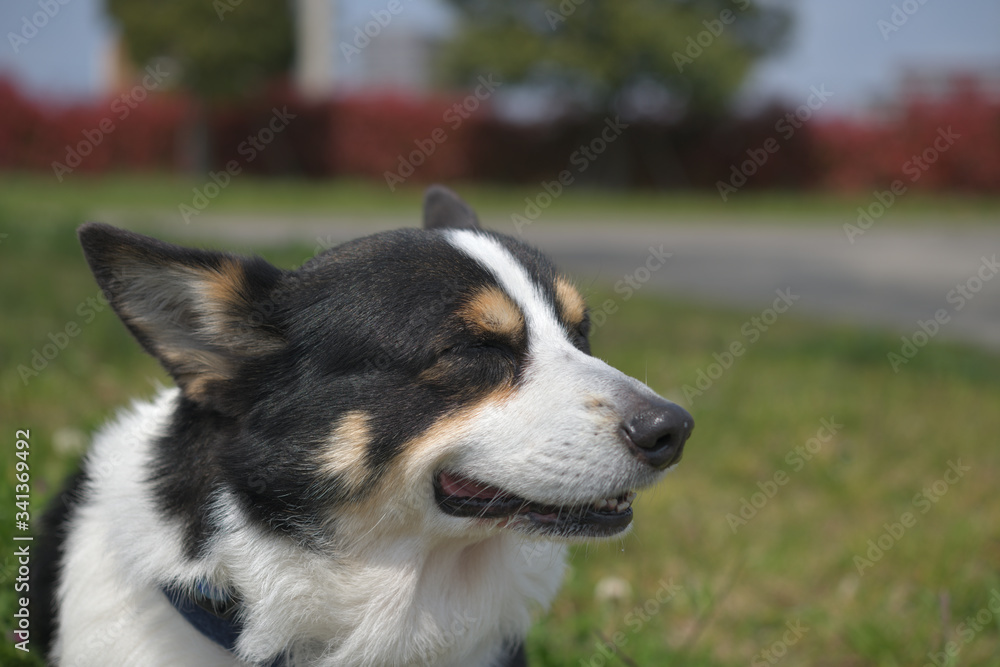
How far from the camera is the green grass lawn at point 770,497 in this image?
3301 millimetres

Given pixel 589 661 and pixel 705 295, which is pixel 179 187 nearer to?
pixel 705 295

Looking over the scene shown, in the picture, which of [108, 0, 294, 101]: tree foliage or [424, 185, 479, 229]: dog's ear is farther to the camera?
[108, 0, 294, 101]: tree foliage

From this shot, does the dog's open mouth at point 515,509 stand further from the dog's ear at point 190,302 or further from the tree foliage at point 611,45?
the tree foliage at point 611,45

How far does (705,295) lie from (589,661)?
772cm

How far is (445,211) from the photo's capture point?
10.3ft

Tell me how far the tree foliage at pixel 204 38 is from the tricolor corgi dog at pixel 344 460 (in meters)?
21.6

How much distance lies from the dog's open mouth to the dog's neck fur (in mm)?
141
